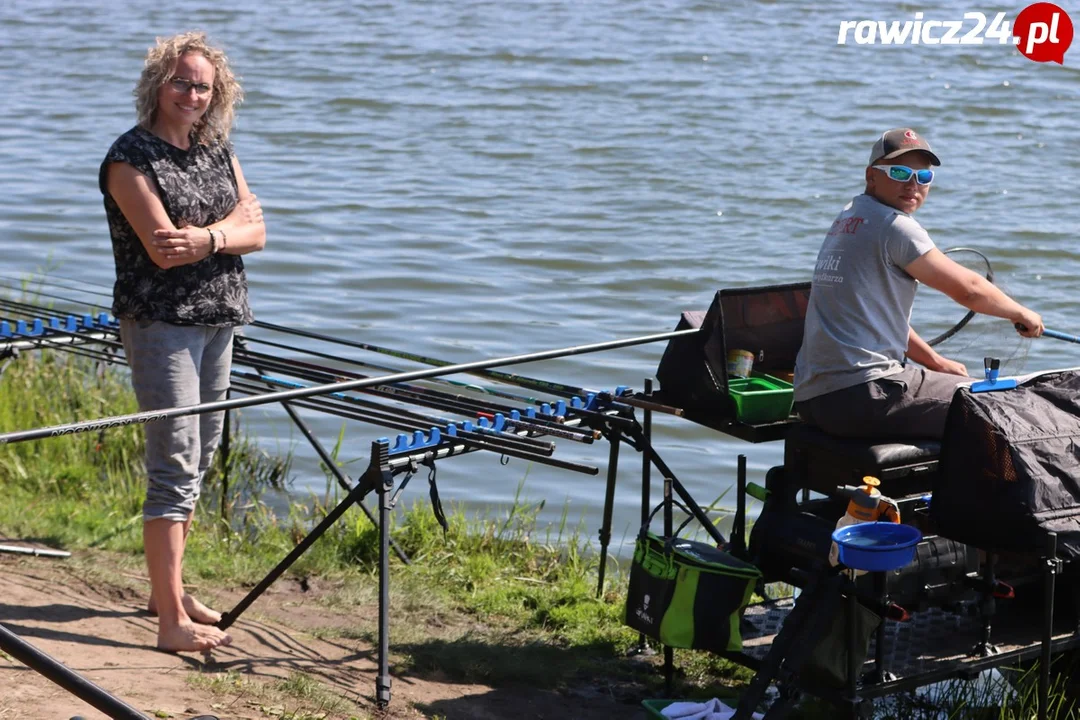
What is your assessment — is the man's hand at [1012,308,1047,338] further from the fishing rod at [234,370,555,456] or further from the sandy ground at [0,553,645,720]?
the sandy ground at [0,553,645,720]

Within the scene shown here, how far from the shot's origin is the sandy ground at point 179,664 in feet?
13.0

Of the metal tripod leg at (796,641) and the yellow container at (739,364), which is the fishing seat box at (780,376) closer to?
the yellow container at (739,364)

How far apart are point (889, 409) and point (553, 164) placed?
9.80 meters

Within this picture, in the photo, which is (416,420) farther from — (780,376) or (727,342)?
(780,376)

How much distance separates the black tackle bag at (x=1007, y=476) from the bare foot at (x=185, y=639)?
222 centimetres

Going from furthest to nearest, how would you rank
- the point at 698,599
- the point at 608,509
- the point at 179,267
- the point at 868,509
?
1. the point at 608,509
2. the point at 179,267
3. the point at 698,599
4. the point at 868,509

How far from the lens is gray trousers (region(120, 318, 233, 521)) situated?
14.7 ft

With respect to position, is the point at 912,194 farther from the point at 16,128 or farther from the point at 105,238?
the point at 16,128

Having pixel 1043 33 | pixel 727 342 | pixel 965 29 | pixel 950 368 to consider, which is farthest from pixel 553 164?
pixel 950 368

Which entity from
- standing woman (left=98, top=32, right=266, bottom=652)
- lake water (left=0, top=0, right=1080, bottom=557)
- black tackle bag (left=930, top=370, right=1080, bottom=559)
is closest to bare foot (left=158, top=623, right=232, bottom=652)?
standing woman (left=98, top=32, right=266, bottom=652)

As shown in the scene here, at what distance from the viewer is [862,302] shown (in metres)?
4.52

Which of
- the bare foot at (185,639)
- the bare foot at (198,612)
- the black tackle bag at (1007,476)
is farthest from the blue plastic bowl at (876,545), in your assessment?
the bare foot at (198,612)

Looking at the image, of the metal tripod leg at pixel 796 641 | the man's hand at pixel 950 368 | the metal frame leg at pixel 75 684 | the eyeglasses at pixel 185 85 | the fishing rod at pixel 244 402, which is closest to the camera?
the metal frame leg at pixel 75 684

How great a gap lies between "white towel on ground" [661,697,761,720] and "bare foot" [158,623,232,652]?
1427 millimetres
